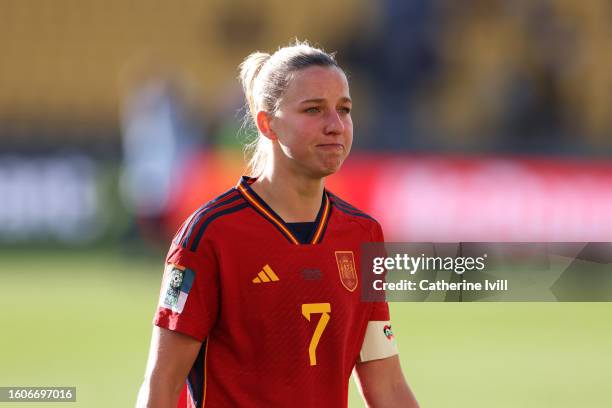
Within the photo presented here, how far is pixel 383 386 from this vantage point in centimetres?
320

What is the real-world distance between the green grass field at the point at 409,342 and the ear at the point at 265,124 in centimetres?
393

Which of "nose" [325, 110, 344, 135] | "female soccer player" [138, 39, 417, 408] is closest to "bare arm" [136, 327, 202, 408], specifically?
"female soccer player" [138, 39, 417, 408]

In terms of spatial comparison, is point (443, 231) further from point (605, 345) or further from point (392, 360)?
point (392, 360)

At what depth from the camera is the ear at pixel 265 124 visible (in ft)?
10.2

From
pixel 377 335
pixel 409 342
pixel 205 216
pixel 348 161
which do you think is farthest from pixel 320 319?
pixel 348 161

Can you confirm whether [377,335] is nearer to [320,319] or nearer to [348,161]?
[320,319]

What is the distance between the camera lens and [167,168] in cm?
1414

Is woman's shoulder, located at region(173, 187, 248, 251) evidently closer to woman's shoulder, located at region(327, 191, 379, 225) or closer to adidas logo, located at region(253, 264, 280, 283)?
adidas logo, located at region(253, 264, 280, 283)

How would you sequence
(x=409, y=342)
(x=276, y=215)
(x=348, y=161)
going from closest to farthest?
(x=276, y=215)
(x=409, y=342)
(x=348, y=161)

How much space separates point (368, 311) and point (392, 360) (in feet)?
0.59

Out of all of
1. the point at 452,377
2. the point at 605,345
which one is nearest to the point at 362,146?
the point at 605,345

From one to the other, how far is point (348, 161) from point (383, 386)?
30.7ft

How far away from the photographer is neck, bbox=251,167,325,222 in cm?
305

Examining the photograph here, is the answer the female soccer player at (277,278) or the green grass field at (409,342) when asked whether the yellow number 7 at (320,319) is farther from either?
the green grass field at (409,342)
